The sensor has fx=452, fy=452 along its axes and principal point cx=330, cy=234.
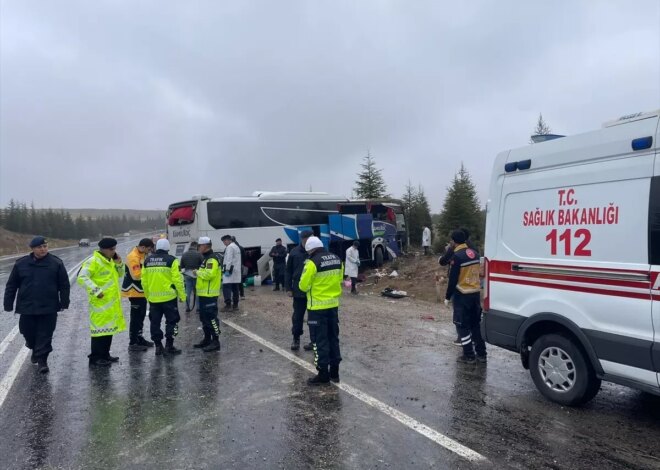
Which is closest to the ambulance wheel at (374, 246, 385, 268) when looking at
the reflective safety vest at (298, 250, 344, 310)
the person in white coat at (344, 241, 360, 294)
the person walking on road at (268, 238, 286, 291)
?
the person in white coat at (344, 241, 360, 294)

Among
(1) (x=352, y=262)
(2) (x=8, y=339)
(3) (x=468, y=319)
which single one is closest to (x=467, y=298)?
(3) (x=468, y=319)

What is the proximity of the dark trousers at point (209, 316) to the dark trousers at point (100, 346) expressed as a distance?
1.32m

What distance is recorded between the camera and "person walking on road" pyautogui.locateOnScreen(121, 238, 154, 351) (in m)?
7.24

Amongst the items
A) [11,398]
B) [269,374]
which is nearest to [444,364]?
[269,374]

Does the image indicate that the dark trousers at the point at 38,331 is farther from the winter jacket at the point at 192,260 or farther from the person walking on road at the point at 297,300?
the person walking on road at the point at 297,300

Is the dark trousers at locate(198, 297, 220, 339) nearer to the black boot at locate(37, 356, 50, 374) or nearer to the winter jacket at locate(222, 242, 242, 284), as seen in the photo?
the black boot at locate(37, 356, 50, 374)

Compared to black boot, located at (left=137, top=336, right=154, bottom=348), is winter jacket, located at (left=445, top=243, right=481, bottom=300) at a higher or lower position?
higher

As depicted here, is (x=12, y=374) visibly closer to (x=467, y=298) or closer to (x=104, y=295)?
(x=104, y=295)

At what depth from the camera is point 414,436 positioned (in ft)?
12.8

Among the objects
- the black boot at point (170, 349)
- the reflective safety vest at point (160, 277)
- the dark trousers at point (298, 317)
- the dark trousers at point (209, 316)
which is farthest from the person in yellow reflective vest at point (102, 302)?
the dark trousers at point (298, 317)

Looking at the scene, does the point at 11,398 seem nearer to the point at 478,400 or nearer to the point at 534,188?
the point at 478,400

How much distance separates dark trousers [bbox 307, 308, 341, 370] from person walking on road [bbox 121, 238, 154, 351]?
328 cm

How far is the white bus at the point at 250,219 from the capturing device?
49.6 ft

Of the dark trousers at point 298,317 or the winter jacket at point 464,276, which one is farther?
the dark trousers at point 298,317
